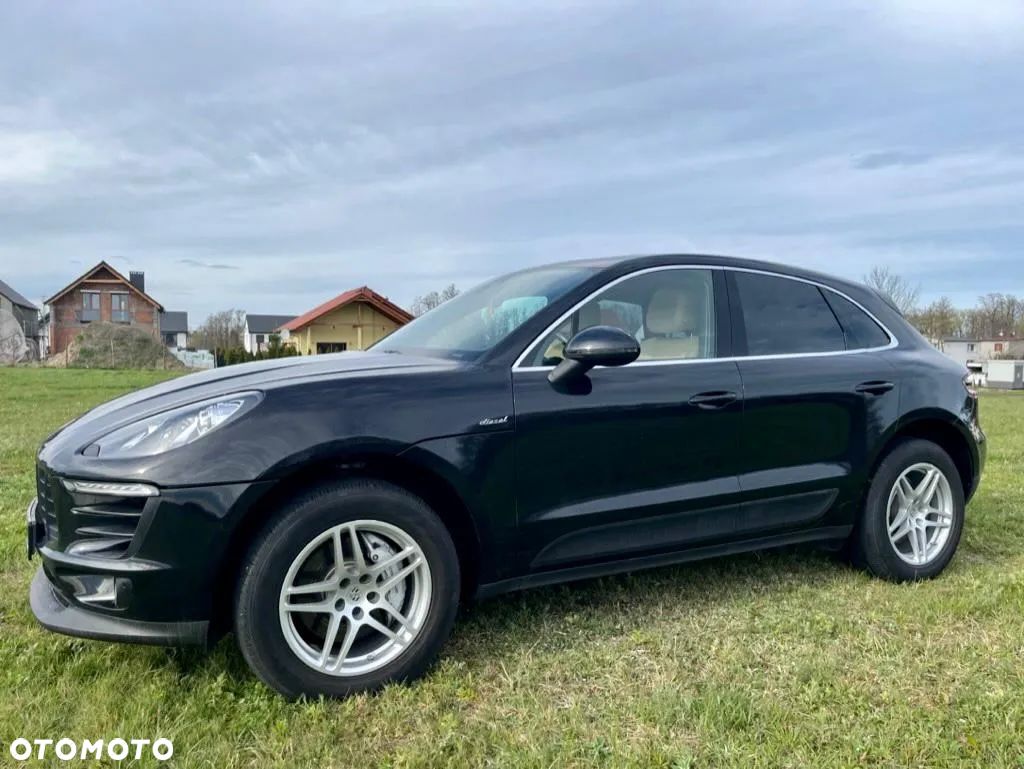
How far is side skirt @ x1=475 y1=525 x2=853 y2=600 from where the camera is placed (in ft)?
10.0

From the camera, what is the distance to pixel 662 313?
353cm

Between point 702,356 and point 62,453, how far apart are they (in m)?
2.62

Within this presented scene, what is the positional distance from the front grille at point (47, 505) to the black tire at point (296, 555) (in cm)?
71

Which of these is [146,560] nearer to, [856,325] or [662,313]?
[662,313]

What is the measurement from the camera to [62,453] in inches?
105

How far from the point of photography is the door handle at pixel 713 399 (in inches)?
131

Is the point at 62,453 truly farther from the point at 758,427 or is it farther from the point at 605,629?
the point at 758,427

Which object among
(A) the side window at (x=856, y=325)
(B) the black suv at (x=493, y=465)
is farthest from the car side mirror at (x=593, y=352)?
(A) the side window at (x=856, y=325)

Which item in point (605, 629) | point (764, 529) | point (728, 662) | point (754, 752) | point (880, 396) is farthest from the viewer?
point (880, 396)

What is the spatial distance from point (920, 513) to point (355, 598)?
3035 millimetres

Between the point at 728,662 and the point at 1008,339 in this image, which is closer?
the point at 728,662

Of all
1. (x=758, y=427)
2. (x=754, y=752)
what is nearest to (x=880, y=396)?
(x=758, y=427)

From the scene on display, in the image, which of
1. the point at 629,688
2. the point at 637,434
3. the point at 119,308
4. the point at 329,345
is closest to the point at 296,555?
the point at 629,688

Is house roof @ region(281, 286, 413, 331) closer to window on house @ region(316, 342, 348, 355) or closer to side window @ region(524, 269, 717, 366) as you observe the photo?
window on house @ region(316, 342, 348, 355)
